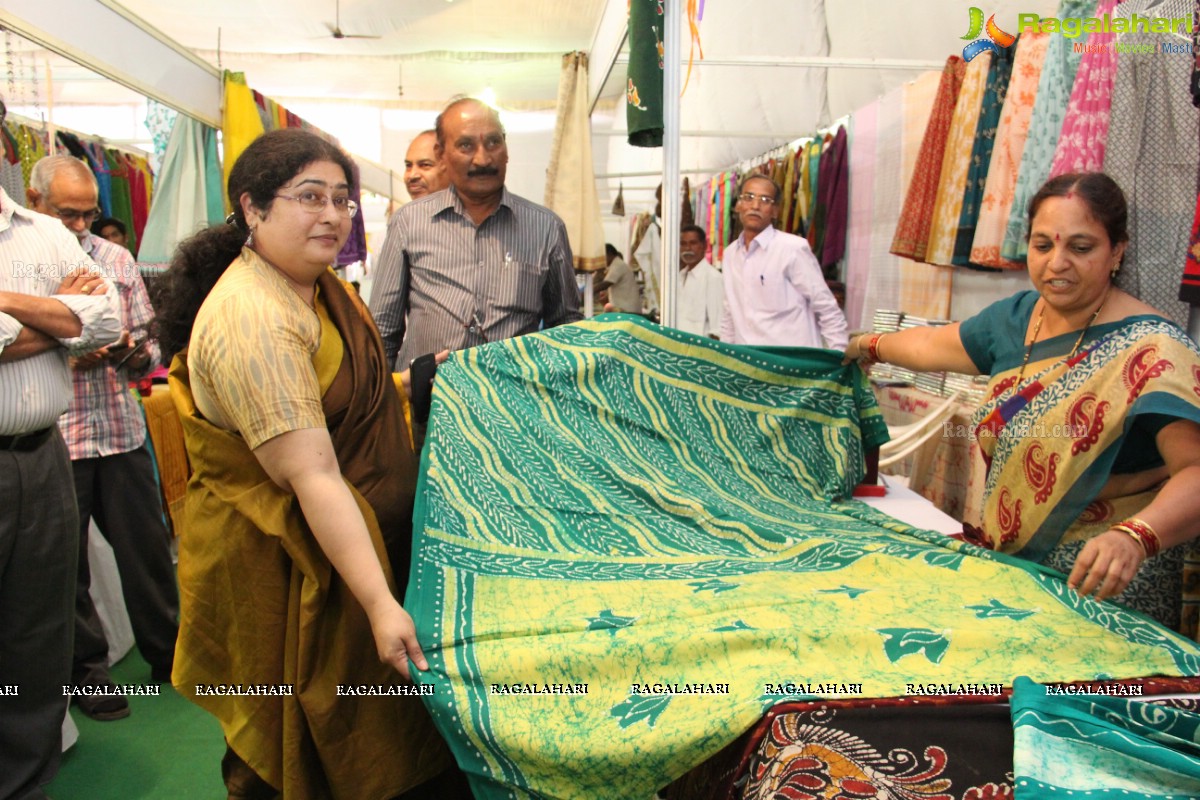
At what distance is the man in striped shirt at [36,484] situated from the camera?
6.21 feet

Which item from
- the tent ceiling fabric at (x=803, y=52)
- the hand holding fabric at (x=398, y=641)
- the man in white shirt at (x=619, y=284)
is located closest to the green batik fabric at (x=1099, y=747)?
the hand holding fabric at (x=398, y=641)

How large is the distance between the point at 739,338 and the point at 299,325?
317cm

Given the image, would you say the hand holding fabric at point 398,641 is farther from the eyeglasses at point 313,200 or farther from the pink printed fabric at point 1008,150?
the pink printed fabric at point 1008,150

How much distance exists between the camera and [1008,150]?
3.22 meters

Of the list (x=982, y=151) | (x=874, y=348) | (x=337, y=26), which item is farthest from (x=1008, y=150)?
(x=337, y=26)

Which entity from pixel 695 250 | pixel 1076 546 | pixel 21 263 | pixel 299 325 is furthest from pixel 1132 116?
pixel 695 250

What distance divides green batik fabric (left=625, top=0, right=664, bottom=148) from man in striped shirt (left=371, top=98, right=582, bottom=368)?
1.59 ft

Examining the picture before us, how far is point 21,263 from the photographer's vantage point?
197 cm

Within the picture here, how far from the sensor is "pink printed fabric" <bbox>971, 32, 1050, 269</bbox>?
3117 mm

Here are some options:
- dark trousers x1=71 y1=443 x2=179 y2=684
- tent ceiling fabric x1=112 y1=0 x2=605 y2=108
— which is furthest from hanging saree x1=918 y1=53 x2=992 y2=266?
tent ceiling fabric x1=112 y1=0 x2=605 y2=108

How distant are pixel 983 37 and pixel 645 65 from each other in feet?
5.47

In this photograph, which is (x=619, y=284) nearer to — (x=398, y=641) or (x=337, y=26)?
(x=337, y=26)

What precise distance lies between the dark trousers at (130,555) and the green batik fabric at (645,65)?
75.3 inches

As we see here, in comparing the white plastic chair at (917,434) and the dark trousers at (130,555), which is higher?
the white plastic chair at (917,434)
